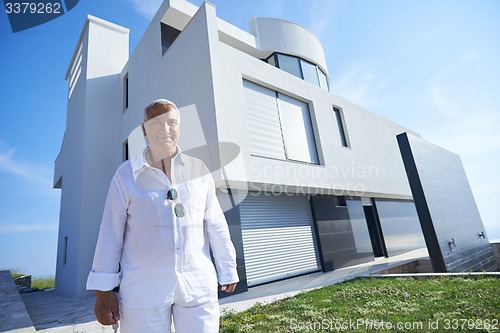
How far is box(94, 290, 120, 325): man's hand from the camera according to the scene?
4.45ft

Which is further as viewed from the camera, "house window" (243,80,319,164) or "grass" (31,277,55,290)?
"grass" (31,277,55,290)

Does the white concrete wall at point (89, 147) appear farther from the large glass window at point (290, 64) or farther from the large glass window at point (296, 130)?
the large glass window at point (290, 64)

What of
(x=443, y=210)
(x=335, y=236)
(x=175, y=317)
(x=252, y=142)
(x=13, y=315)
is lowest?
(x=13, y=315)

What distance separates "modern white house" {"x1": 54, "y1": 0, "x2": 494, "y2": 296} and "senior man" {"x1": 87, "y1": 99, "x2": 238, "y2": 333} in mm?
4095

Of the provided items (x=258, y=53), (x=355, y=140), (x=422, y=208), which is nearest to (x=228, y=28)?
(x=258, y=53)

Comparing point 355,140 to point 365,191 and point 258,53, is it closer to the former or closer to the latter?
point 365,191

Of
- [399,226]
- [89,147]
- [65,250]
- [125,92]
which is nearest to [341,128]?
[399,226]

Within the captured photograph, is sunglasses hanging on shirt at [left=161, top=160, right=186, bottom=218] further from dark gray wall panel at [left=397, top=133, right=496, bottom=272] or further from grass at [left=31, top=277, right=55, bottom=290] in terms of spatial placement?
grass at [left=31, top=277, right=55, bottom=290]

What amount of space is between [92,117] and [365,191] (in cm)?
1139

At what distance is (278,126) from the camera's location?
7.95 metres

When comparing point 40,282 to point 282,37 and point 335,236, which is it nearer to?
point 335,236

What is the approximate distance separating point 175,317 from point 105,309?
14.8 inches

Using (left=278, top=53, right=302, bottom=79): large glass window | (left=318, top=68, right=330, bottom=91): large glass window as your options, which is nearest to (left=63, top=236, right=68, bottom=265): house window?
(left=278, top=53, right=302, bottom=79): large glass window

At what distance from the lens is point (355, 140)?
10898mm
